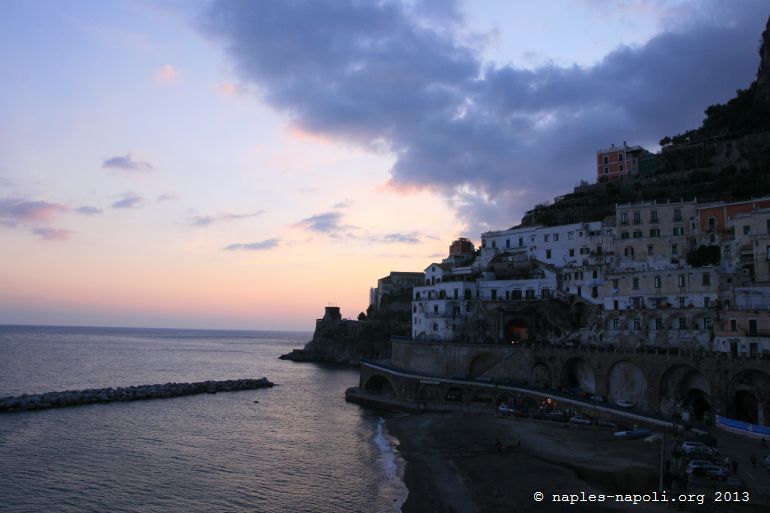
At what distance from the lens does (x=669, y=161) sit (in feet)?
379

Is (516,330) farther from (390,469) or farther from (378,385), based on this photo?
(390,469)

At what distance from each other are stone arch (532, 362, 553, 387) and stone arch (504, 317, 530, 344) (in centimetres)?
1446

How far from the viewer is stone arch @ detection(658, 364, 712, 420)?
199ft

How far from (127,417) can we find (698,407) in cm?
6916

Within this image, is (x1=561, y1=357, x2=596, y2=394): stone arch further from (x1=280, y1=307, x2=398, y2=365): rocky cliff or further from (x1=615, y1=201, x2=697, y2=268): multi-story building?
(x1=280, y1=307, x2=398, y2=365): rocky cliff

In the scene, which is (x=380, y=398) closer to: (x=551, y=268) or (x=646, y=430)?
(x=551, y=268)

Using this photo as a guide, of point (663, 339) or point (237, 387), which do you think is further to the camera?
point (237, 387)

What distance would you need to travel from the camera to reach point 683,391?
61688 millimetres

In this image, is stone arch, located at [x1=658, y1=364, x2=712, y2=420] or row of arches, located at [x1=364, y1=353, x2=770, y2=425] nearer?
row of arches, located at [x1=364, y1=353, x2=770, y2=425]

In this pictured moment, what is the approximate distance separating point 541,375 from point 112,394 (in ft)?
214

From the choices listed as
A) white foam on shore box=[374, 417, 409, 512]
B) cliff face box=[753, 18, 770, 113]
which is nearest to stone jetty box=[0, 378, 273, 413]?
white foam on shore box=[374, 417, 409, 512]

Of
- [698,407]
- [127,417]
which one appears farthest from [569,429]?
[127,417]

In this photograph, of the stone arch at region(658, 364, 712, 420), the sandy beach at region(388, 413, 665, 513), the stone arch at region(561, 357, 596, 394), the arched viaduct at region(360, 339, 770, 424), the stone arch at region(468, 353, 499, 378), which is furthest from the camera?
the stone arch at region(468, 353, 499, 378)

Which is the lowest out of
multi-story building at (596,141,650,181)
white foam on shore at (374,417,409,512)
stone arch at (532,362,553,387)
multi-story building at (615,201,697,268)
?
white foam on shore at (374,417,409,512)
